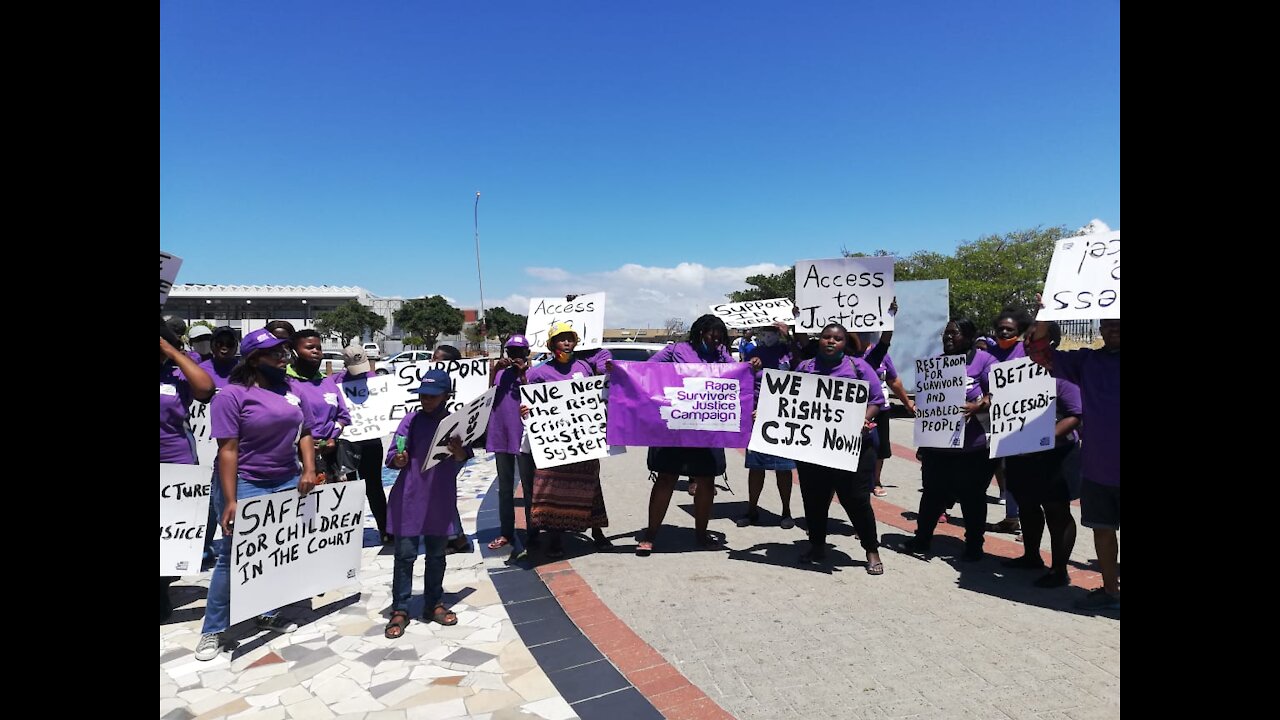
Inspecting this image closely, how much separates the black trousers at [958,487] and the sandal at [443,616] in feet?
13.2

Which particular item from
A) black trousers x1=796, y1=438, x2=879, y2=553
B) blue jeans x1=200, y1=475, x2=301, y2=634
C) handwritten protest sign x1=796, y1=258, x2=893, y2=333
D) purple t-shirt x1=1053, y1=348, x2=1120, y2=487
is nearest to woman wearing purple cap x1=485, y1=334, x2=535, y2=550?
blue jeans x1=200, y1=475, x2=301, y2=634

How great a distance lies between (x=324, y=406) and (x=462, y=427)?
1.42 meters

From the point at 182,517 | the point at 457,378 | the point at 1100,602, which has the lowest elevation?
the point at 1100,602

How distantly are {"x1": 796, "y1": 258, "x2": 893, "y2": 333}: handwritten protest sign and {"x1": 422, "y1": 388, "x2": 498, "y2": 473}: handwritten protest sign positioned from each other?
10.8 feet

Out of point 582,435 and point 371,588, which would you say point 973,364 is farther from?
point 371,588

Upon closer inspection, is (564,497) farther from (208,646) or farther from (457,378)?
(208,646)

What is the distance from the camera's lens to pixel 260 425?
4031 millimetres

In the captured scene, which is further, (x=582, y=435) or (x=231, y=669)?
(x=582, y=435)

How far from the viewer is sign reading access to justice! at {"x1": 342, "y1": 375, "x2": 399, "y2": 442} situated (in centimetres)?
598

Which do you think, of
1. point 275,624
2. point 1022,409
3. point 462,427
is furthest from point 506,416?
point 1022,409
